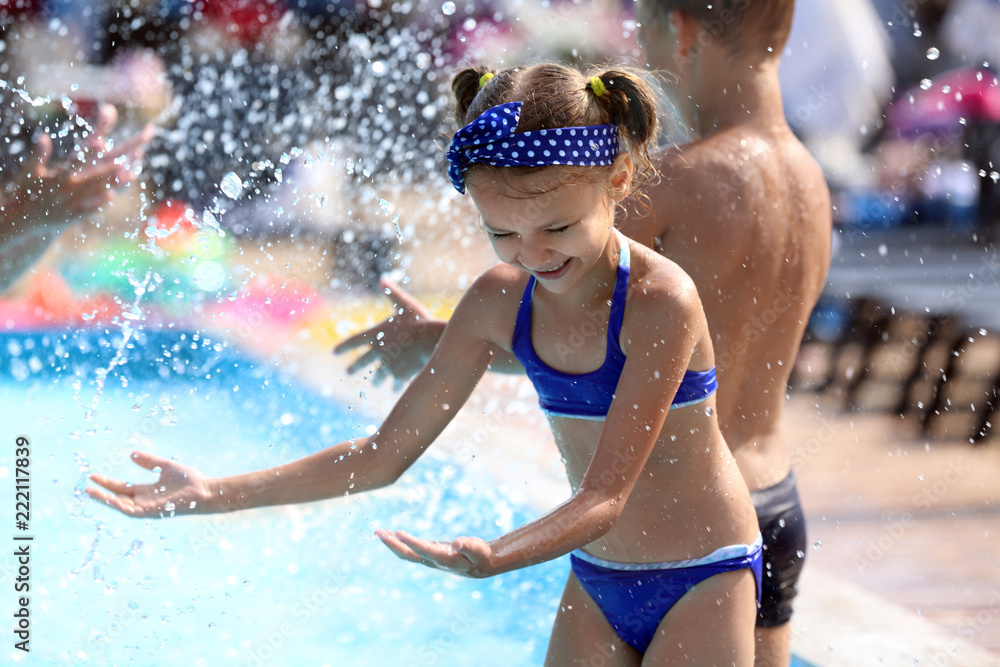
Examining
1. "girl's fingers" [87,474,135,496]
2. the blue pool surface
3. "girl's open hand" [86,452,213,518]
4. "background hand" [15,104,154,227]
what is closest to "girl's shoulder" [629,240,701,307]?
"girl's open hand" [86,452,213,518]

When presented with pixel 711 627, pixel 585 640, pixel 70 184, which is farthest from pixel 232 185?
pixel 711 627

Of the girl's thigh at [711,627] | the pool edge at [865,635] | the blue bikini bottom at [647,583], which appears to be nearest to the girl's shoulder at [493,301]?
the blue bikini bottom at [647,583]

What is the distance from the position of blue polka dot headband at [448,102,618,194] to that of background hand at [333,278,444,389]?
2.46ft

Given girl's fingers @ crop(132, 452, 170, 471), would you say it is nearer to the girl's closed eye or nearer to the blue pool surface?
the girl's closed eye

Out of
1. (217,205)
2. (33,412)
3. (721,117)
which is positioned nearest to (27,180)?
(721,117)

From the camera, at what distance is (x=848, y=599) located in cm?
360

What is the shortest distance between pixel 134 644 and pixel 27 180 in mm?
1754

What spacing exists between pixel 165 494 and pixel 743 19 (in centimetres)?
163

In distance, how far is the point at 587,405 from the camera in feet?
6.01

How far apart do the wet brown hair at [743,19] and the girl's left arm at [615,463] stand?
796 mm

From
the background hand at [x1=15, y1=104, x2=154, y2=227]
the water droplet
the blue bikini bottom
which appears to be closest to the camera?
the blue bikini bottom

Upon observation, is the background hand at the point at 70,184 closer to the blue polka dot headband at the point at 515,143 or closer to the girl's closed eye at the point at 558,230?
the blue polka dot headband at the point at 515,143

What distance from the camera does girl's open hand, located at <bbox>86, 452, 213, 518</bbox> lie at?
75.4 inches

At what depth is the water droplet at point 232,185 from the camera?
9.38 m
